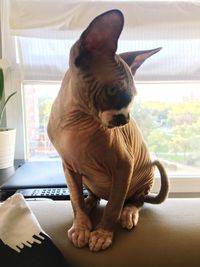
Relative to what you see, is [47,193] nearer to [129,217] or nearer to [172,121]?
[129,217]

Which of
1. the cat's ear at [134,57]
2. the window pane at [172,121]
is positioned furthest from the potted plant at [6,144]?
the cat's ear at [134,57]

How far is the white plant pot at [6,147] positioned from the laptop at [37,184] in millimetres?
90

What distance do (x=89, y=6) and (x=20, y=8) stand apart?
0.29 meters

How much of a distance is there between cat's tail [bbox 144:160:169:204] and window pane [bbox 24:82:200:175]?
0.81 meters

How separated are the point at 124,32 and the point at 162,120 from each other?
493 mm

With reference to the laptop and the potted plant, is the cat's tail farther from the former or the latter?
the potted plant

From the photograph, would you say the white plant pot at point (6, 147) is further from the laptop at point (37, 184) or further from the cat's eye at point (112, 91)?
the cat's eye at point (112, 91)

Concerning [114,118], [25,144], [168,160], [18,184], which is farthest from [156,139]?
[114,118]

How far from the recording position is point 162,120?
1762mm

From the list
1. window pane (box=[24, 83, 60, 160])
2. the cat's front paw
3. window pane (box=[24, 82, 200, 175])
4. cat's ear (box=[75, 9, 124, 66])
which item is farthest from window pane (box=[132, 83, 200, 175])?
cat's ear (box=[75, 9, 124, 66])

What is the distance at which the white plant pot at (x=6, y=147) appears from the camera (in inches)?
59.4

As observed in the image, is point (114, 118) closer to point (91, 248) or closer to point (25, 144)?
point (91, 248)

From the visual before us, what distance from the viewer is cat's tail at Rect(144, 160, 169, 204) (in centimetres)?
91

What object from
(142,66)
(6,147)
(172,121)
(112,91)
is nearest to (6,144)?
(6,147)
